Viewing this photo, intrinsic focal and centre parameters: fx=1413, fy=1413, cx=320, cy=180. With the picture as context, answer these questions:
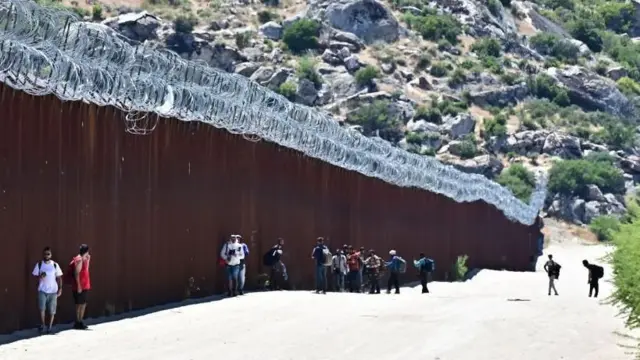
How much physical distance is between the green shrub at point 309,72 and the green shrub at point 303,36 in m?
5.10

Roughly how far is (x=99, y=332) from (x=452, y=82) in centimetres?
10274

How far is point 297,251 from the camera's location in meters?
31.9

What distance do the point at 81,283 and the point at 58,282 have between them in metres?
0.64

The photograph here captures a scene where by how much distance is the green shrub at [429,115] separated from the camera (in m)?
109

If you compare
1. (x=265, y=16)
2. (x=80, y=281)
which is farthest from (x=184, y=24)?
(x=80, y=281)

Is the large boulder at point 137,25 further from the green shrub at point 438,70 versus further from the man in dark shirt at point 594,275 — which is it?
the man in dark shirt at point 594,275

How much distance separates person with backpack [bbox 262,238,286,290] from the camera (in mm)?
28969

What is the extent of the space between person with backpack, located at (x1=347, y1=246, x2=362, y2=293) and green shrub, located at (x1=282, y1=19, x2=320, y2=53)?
87.8 metres

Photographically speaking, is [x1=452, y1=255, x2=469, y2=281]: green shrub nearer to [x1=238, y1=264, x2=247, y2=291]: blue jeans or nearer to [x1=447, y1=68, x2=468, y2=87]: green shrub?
[x1=238, y1=264, x2=247, y2=291]: blue jeans

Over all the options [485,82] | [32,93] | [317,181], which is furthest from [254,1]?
[32,93]

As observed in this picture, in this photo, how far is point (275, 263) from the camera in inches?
1146

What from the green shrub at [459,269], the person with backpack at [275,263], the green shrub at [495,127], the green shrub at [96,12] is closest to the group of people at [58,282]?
the person with backpack at [275,263]

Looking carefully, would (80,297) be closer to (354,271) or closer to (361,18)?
(354,271)

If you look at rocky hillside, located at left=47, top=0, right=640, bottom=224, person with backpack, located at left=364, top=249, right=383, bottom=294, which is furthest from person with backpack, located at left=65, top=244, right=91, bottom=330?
rocky hillside, located at left=47, top=0, right=640, bottom=224
